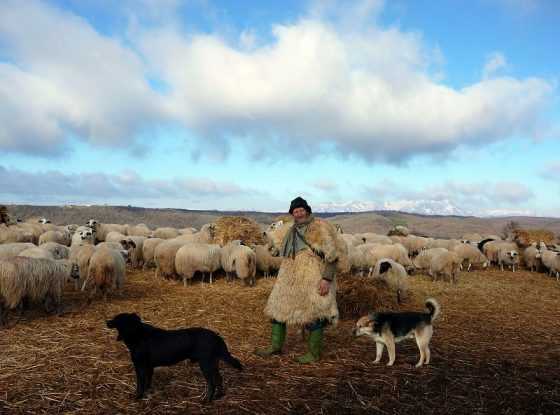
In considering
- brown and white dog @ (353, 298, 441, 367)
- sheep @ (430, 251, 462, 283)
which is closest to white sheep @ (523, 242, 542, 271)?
sheep @ (430, 251, 462, 283)

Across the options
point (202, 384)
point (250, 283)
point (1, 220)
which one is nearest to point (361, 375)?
point (202, 384)

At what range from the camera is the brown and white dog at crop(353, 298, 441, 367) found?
628 centimetres

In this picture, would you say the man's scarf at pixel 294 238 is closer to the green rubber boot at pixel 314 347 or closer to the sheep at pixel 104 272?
the green rubber boot at pixel 314 347

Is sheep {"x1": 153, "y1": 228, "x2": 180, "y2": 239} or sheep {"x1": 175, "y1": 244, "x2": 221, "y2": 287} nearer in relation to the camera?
sheep {"x1": 175, "y1": 244, "x2": 221, "y2": 287}

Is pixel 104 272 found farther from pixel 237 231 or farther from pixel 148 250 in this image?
Answer: pixel 237 231

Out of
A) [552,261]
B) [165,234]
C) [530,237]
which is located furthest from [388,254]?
[530,237]

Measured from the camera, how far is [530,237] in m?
25.6

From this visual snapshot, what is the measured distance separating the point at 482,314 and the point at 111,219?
61.7 meters

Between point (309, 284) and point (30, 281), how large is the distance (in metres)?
5.90

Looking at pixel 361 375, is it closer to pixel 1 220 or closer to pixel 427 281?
pixel 427 281

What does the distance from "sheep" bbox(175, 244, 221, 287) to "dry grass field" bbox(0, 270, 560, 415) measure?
386cm

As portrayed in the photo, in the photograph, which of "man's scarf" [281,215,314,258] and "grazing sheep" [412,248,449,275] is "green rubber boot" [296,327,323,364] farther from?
"grazing sheep" [412,248,449,275]

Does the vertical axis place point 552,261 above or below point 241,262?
below

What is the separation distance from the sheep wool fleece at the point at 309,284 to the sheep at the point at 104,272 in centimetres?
604
